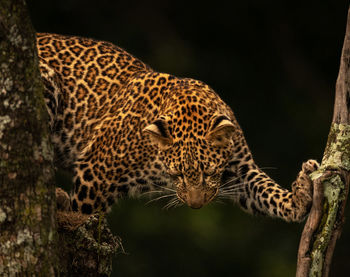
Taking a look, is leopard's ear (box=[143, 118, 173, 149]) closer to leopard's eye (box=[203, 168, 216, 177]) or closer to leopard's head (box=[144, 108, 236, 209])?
leopard's head (box=[144, 108, 236, 209])

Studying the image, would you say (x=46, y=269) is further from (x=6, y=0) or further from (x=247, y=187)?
(x=247, y=187)

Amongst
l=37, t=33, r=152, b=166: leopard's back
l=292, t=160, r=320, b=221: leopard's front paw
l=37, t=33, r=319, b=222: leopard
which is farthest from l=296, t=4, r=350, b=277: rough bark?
l=37, t=33, r=152, b=166: leopard's back

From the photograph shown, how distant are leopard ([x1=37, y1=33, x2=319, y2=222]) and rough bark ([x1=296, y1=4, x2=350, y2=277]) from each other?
2.55 feet

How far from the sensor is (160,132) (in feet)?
20.9

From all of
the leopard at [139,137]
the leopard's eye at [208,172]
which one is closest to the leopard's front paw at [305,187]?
the leopard at [139,137]

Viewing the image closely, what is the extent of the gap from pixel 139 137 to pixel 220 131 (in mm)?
765

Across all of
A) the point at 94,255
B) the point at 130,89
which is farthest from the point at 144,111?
the point at 94,255

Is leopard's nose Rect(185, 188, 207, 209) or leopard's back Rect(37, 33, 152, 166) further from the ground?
leopard's back Rect(37, 33, 152, 166)

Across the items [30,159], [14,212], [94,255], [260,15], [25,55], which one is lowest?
[94,255]

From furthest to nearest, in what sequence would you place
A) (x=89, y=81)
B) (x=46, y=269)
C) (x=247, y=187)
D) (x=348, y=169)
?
1. (x=89, y=81)
2. (x=247, y=187)
3. (x=348, y=169)
4. (x=46, y=269)

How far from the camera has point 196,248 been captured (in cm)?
1388

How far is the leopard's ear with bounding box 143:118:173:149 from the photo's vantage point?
6336 millimetres

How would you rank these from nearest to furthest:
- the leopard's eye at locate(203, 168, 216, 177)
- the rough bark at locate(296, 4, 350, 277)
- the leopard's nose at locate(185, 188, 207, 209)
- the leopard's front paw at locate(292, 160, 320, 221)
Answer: the rough bark at locate(296, 4, 350, 277)
the leopard's front paw at locate(292, 160, 320, 221)
the leopard's nose at locate(185, 188, 207, 209)
the leopard's eye at locate(203, 168, 216, 177)

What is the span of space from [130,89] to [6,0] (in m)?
3.65
